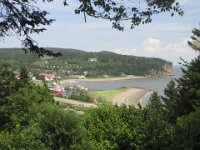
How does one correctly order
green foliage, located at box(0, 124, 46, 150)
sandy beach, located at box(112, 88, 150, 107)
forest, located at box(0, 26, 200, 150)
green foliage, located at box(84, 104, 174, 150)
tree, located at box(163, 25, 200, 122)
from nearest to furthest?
green foliage, located at box(0, 124, 46, 150) < forest, located at box(0, 26, 200, 150) < green foliage, located at box(84, 104, 174, 150) < tree, located at box(163, 25, 200, 122) < sandy beach, located at box(112, 88, 150, 107)

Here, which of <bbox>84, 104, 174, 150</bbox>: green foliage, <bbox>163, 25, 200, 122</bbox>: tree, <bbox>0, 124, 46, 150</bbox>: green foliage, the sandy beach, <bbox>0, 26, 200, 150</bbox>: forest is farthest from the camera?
the sandy beach

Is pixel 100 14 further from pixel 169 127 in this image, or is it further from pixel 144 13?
pixel 169 127

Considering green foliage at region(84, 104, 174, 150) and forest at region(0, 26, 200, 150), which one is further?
green foliage at region(84, 104, 174, 150)

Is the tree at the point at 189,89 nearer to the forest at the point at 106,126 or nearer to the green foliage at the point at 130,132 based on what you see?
the forest at the point at 106,126

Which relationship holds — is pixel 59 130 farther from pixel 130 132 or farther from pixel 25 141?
pixel 130 132

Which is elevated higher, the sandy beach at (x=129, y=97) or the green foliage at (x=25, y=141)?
the green foliage at (x=25, y=141)

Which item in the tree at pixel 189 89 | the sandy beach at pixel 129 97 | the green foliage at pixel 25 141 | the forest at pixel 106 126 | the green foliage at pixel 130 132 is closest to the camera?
the green foliage at pixel 25 141

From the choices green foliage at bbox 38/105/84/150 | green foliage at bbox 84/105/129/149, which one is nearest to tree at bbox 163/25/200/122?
green foliage at bbox 84/105/129/149

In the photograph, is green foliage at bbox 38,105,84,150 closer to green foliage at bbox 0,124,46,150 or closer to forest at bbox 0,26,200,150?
forest at bbox 0,26,200,150

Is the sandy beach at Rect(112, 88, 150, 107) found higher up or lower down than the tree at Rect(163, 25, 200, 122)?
lower down

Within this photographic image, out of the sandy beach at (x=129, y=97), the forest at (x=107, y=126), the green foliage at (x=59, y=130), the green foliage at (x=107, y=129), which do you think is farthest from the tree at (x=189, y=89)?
the sandy beach at (x=129, y=97)

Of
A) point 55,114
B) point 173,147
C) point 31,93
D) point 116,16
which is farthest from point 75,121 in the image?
point 31,93
